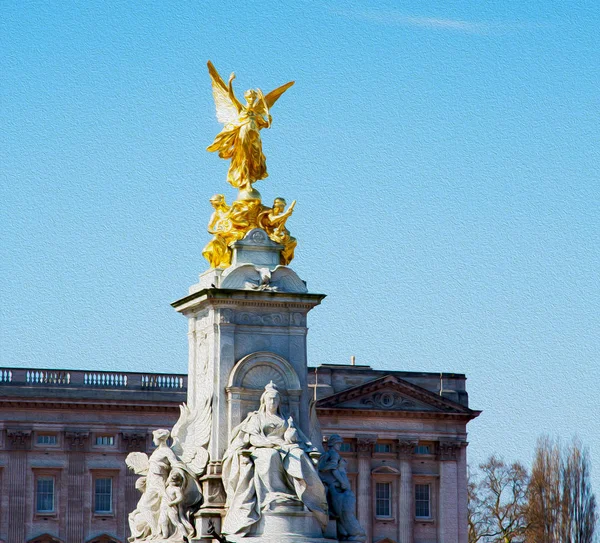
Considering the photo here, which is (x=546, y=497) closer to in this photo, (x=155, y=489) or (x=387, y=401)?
(x=387, y=401)

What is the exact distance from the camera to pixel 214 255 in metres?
35.0

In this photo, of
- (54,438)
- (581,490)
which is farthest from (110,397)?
(581,490)

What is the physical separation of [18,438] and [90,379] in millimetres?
4126

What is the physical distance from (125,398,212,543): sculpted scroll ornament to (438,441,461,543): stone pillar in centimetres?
5675

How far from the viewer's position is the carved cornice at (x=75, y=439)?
8538 centimetres

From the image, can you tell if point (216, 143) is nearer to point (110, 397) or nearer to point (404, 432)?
point (110, 397)

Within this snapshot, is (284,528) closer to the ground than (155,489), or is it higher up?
closer to the ground

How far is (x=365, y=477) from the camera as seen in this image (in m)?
90.4

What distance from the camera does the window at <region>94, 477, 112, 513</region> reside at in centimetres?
8538

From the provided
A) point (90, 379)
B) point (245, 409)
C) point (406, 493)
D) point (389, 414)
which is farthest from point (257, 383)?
point (406, 493)

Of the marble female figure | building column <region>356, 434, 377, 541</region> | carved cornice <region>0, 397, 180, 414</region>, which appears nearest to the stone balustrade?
carved cornice <region>0, 397, 180, 414</region>

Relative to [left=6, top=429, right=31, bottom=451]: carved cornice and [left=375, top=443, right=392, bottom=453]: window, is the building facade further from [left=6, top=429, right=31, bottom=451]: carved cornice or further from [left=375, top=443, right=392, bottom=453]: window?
[left=375, top=443, right=392, bottom=453]: window

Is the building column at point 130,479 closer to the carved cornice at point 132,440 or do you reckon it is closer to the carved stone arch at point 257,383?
the carved cornice at point 132,440

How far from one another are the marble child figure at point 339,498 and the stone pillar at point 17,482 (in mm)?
52812
